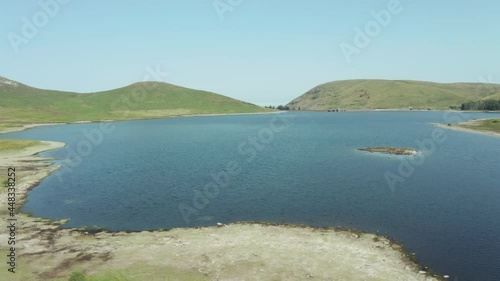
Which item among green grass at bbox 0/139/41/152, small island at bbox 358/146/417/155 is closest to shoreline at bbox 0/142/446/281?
small island at bbox 358/146/417/155

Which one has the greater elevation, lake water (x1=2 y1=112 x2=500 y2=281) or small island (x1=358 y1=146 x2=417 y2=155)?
small island (x1=358 y1=146 x2=417 y2=155)

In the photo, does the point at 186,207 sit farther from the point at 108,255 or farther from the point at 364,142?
the point at 364,142

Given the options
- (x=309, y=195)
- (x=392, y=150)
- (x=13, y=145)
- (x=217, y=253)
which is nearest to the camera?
(x=217, y=253)

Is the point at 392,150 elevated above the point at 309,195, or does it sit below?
above

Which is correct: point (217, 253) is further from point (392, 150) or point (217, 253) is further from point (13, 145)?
point (13, 145)

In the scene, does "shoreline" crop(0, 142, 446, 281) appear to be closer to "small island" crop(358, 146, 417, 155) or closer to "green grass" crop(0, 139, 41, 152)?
"small island" crop(358, 146, 417, 155)

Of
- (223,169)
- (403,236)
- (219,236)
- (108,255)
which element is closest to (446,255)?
(403,236)

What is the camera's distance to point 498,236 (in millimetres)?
43656

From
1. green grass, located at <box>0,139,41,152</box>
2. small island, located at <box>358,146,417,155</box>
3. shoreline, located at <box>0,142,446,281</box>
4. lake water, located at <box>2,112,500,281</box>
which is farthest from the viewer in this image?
green grass, located at <box>0,139,41,152</box>

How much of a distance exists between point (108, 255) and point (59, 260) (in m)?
4.79

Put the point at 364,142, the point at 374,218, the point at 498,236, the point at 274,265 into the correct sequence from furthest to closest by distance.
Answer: the point at 364,142, the point at 374,218, the point at 498,236, the point at 274,265

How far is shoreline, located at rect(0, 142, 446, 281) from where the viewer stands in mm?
34531

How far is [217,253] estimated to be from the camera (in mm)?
39031

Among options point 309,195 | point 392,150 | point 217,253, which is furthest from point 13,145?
point 392,150
